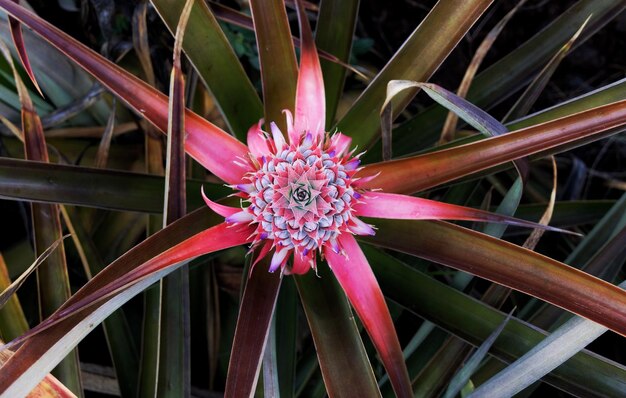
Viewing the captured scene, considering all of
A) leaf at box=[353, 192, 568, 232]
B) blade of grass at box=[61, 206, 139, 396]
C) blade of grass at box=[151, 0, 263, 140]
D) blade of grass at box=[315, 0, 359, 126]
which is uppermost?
blade of grass at box=[315, 0, 359, 126]

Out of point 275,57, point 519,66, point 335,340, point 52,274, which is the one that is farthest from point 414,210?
point 52,274

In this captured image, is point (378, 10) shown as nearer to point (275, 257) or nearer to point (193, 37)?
point (193, 37)

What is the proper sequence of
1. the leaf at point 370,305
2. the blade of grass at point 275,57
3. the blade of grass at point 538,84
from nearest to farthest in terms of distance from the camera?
the leaf at point 370,305 → the blade of grass at point 275,57 → the blade of grass at point 538,84

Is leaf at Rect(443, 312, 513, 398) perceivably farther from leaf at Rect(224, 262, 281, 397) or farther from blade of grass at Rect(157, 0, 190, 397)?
blade of grass at Rect(157, 0, 190, 397)

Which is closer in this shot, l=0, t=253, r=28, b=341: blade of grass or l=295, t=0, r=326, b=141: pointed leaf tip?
l=295, t=0, r=326, b=141: pointed leaf tip

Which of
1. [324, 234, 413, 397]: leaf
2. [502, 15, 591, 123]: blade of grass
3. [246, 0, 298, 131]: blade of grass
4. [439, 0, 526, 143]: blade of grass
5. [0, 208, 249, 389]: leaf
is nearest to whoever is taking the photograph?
[0, 208, 249, 389]: leaf

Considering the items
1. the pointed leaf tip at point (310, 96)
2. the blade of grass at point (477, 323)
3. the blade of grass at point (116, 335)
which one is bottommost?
the blade of grass at point (116, 335)

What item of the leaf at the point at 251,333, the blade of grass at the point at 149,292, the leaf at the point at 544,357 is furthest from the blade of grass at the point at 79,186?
the leaf at the point at 544,357

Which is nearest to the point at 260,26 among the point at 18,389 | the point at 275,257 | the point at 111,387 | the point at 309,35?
the point at 309,35

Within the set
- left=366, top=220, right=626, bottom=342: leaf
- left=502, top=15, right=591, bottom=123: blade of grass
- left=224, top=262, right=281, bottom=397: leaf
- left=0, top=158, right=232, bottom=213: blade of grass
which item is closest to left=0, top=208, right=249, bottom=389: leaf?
left=224, top=262, right=281, bottom=397: leaf

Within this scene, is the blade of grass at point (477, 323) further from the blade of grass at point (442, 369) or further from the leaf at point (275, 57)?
the leaf at point (275, 57)
